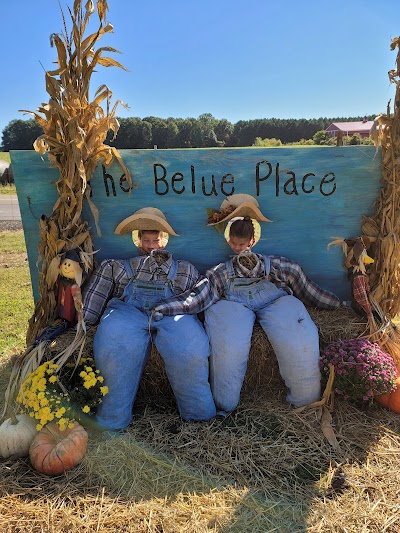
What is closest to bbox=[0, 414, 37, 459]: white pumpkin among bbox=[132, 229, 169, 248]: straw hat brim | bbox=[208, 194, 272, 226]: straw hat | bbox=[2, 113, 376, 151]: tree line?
bbox=[132, 229, 169, 248]: straw hat brim

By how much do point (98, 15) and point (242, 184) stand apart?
65.2 inches

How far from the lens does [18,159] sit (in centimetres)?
374

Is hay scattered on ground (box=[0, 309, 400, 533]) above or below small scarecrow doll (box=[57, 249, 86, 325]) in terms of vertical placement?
below

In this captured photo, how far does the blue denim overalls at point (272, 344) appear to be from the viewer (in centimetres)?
318

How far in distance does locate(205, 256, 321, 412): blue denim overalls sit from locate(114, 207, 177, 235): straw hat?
2.53 feet

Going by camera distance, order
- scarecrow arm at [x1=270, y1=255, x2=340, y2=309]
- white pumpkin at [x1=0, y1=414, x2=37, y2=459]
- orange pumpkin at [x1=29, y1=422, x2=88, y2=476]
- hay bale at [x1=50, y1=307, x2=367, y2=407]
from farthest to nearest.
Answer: scarecrow arm at [x1=270, y1=255, x2=340, y2=309] < hay bale at [x1=50, y1=307, x2=367, y2=407] < white pumpkin at [x1=0, y1=414, x2=37, y2=459] < orange pumpkin at [x1=29, y1=422, x2=88, y2=476]

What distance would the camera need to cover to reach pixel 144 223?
145 inches

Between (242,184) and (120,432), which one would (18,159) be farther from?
(120,432)

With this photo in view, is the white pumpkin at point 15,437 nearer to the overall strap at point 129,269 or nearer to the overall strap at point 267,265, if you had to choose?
the overall strap at point 129,269

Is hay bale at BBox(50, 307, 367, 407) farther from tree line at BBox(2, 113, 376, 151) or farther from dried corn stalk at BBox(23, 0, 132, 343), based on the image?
tree line at BBox(2, 113, 376, 151)

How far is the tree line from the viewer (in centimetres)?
4034

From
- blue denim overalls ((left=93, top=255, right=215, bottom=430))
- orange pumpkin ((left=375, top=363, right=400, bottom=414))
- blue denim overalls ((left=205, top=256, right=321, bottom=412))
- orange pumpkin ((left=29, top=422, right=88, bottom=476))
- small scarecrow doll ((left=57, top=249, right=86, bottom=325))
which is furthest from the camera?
small scarecrow doll ((left=57, top=249, right=86, bottom=325))

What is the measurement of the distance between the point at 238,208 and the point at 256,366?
1229mm

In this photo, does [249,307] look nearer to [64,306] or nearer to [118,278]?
[118,278]
